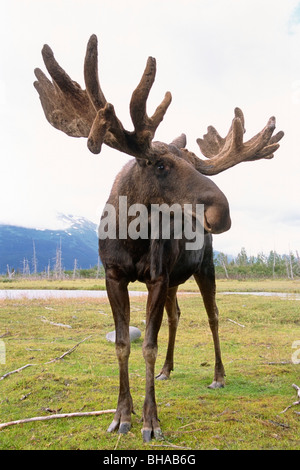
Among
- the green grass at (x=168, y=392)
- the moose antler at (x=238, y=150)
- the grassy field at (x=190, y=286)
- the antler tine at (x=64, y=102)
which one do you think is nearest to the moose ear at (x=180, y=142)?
the moose antler at (x=238, y=150)

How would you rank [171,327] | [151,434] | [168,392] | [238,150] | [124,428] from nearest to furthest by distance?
[151,434]
[124,428]
[238,150]
[168,392]
[171,327]

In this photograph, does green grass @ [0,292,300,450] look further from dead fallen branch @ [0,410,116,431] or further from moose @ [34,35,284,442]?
moose @ [34,35,284,442]

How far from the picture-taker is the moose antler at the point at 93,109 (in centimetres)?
422

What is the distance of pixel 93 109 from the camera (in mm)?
4996

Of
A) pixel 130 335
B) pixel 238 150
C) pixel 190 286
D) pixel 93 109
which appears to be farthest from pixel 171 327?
pixel 190 286

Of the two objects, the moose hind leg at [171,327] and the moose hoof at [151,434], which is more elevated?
the moose hind leg at [171,327]

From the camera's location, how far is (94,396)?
591 centimetres

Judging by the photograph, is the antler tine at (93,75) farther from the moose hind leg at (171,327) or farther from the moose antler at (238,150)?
the moose hind leg at (171,327)

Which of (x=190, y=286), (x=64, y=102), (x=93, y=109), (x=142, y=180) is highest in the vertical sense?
(x=64, y=102)

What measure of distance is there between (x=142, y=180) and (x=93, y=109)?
112cm

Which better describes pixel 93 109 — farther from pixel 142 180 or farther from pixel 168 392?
pixel 168 392

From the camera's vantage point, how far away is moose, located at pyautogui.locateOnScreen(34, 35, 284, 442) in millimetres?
4297

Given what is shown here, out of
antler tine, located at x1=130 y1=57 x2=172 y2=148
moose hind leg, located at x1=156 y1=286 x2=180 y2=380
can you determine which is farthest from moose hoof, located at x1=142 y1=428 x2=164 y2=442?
antler tine, located at x1=130 y1=57 x2=172 y2=148

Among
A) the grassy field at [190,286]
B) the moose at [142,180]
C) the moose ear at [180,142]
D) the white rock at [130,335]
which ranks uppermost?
the moose ear at [180,142]
